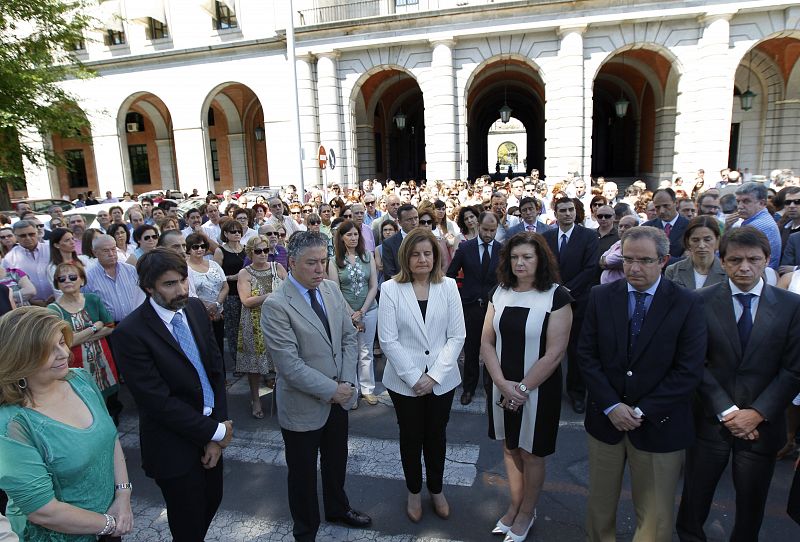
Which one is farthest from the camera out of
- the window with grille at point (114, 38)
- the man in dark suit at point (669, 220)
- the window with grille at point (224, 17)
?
the window with grille at point (114, 38)

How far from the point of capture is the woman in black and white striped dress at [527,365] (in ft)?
10.8

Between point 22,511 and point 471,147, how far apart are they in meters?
33.7

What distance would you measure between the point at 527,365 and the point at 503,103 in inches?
1465

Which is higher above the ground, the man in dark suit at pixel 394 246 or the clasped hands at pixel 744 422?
the man in dark suit at pixel 394 246

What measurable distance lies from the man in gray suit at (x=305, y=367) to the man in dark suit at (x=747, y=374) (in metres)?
2.27

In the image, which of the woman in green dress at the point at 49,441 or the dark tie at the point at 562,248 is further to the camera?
the dark tie at the point at 562,248

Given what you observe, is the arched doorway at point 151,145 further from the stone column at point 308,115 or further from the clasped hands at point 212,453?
the clasped hands at point 212,453

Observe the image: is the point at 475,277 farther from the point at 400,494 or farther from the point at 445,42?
the point at 445,42

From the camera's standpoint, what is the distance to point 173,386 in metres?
2.77

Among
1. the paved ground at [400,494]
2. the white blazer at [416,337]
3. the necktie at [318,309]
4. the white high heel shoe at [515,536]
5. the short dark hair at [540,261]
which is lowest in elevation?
the paved ground at [400,494]

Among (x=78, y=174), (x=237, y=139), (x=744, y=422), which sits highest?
(x=237, y=139)

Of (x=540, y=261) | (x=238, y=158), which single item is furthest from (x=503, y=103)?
(x=540, y=261)

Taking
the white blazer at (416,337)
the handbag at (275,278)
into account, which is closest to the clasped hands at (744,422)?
the white blazer at (416,337)

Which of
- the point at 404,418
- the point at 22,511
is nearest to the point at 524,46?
the point at 404,418
